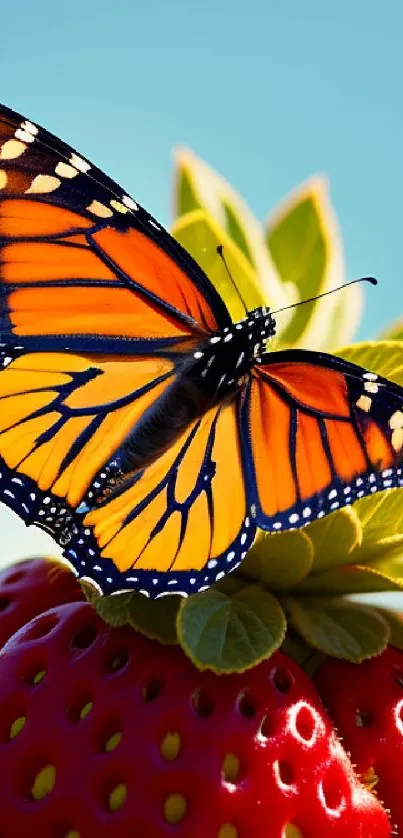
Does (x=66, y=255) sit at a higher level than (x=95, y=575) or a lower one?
higher

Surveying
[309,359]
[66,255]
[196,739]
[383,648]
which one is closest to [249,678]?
[196,739]

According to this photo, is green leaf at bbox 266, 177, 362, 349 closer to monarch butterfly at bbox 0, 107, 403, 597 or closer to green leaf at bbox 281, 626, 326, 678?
monarch butterfly at bbox 0, 107, 403, 597

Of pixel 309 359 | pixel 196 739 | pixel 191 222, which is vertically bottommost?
pixel 196 739

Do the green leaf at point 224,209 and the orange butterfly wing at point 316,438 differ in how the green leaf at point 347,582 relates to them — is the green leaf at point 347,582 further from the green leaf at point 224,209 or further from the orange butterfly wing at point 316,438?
the green leaf at point 224,209

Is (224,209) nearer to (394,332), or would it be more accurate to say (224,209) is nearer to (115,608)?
(394,332)

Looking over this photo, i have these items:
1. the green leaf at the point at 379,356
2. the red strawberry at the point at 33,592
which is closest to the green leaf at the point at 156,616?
the red strawberry at the point at 33,592

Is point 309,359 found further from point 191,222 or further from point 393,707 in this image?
point 393,707

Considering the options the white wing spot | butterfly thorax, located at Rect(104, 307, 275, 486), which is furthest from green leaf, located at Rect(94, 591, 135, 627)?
the white wing spot
